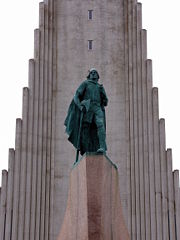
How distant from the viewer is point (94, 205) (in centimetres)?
1259

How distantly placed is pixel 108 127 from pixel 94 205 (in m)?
10.9

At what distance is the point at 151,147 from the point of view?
22203mm

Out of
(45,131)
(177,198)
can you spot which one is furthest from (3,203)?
(177,198)

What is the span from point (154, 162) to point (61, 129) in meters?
3.37

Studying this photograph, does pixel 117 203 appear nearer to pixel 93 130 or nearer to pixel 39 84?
pixel 93 130

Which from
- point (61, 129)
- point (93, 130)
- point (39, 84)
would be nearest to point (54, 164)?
point (61, 129)

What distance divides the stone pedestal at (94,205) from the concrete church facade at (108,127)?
831 cm

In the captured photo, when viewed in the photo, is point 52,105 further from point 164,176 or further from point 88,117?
point 88,117

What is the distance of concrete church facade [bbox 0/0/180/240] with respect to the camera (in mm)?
21531

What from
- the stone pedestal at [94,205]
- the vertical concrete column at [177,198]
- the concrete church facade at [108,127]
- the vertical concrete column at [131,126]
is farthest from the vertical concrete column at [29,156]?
the stone pedestal at [94,205]

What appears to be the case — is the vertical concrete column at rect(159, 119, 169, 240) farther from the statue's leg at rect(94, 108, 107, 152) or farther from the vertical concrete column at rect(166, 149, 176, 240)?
the statue's leg at rect(94, 108, 107, 152)

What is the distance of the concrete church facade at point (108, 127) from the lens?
21531 mm

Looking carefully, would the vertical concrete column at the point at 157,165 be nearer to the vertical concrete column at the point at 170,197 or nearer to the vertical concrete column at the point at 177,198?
the vertical concrete column at the point at 170,197

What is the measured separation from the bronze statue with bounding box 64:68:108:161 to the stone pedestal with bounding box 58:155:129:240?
31.3 inches
